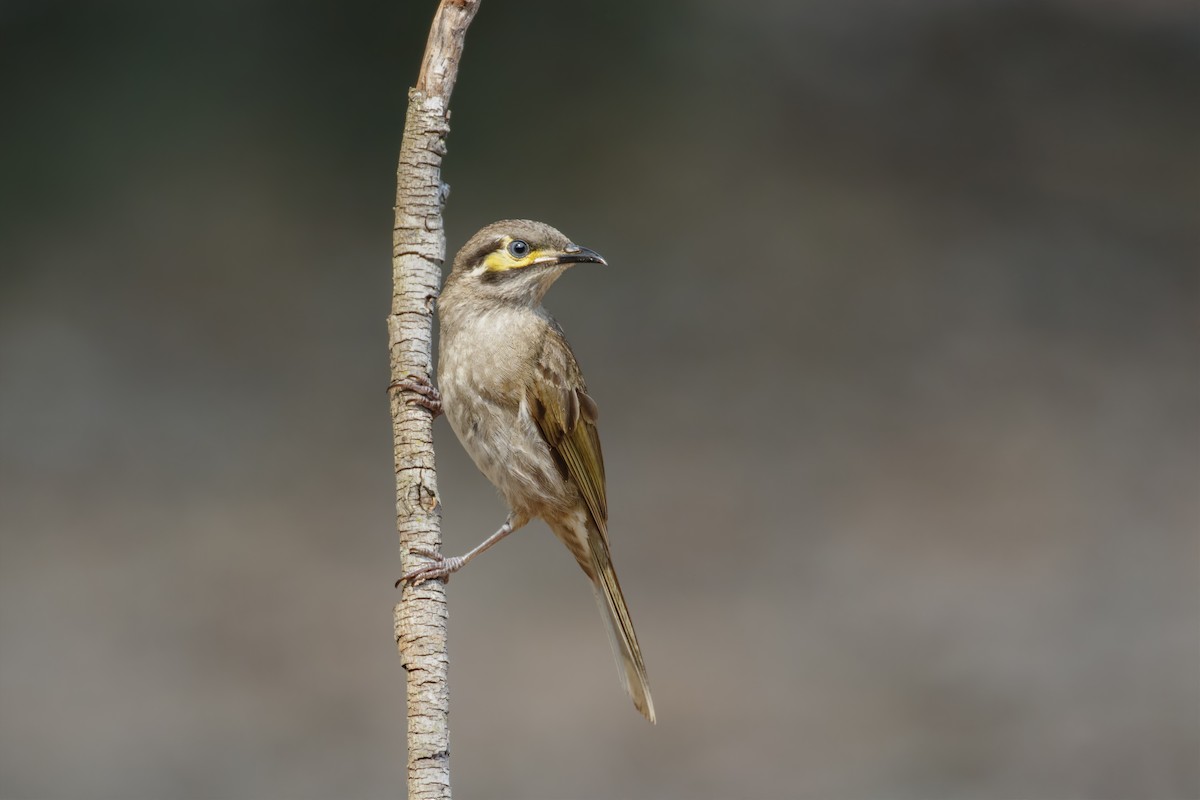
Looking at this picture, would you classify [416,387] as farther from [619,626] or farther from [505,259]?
[619,626]

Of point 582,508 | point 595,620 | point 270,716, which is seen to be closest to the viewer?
point 582,508

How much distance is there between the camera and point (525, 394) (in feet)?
14.9

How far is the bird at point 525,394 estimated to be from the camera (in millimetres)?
4336

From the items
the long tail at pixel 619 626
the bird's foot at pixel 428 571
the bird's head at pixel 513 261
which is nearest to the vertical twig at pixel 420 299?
the bird's foot at pixel 428 571

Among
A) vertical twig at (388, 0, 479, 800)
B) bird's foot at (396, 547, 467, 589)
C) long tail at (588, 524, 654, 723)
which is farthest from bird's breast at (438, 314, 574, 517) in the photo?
bird's foot at (396, 547, 467, 589)

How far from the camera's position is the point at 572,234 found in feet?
31.3

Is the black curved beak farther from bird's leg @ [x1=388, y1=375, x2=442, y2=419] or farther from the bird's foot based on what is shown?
the bird's foot

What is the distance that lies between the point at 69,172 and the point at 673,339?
4583mm

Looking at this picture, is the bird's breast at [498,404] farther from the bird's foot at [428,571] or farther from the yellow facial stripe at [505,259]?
the bird's foot at [428,571]

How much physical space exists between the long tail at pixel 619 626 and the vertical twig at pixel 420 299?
103 centimetres

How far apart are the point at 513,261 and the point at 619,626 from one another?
136 centimetres

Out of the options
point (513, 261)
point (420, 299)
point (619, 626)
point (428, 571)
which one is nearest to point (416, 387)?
point (420, 299)

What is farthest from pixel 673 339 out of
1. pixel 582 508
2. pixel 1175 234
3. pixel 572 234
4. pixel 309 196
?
pixel 582 508

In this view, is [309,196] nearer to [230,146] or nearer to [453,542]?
[230,146]
